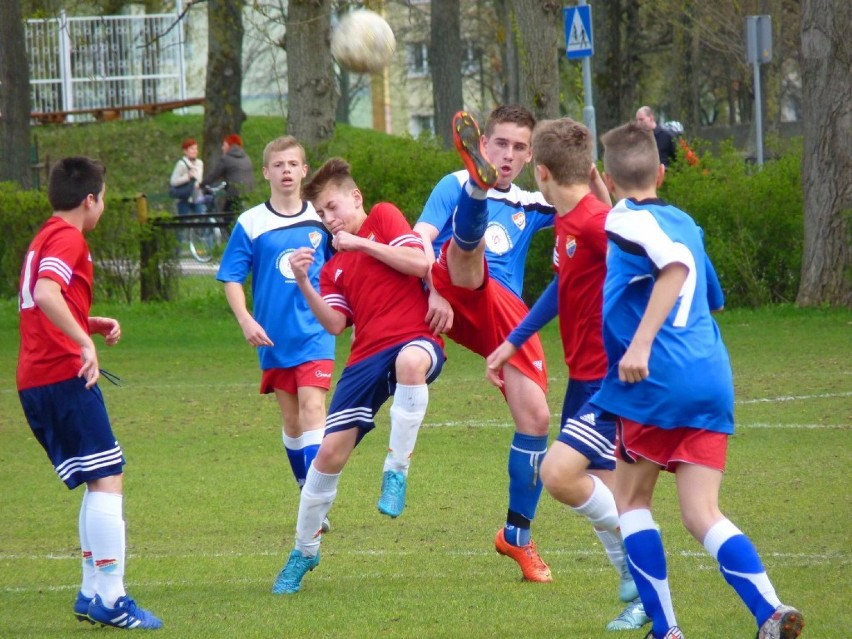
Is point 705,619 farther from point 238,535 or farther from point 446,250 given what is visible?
point 238,535

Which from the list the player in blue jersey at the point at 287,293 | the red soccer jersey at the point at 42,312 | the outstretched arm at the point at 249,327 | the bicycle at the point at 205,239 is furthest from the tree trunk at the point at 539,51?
the red soccer jersey at the point at 42,312

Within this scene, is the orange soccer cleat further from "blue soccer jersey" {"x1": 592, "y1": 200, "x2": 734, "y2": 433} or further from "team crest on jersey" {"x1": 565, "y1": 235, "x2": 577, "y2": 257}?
"blue soccer jersey" {"x1": 592, "y1": 200, "x2": 734, "y2": 433}

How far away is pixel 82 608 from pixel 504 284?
2.46m

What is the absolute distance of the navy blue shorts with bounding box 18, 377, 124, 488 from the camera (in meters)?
5.61

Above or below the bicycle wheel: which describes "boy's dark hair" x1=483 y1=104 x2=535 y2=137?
above

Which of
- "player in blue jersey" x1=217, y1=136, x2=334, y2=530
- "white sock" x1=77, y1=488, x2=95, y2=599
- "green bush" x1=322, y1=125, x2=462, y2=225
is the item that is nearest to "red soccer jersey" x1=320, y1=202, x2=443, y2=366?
"white sock" x1=77, y1=488, x2=95, y2=599

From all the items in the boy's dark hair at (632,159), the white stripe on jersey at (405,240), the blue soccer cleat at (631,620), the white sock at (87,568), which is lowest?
the blue soccer cleat at (631,620)

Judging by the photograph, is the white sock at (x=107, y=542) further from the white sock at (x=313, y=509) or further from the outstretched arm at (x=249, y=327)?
the outstretched arm at (x=249, y=327)

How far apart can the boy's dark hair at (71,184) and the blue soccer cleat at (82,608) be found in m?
1.66

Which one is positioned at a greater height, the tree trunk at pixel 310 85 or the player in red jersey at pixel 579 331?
the tree trunk at pixel 310 85

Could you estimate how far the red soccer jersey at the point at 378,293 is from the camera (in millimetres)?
6133

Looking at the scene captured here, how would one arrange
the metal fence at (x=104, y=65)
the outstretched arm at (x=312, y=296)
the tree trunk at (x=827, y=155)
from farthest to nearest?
the metal fence at (x=104, y=65) < the tree trunk at (x=827, y=155) < the outstretched arm at (x=312, y=296)

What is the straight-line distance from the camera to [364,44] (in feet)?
32.1

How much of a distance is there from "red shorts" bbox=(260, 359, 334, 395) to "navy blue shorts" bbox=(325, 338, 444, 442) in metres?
1.76
